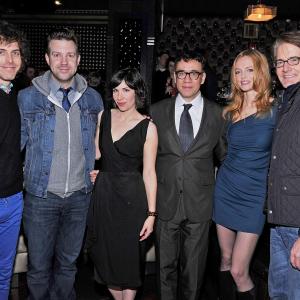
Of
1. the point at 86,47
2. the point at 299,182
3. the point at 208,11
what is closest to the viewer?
the point at 299,182

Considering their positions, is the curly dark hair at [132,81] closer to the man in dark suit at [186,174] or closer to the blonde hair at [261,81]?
the man in dark suit at [186,174]

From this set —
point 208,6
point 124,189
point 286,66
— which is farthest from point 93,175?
point 208,6

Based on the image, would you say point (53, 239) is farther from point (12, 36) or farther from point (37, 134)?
point (12, 36)

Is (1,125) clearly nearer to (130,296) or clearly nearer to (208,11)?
(130,296)

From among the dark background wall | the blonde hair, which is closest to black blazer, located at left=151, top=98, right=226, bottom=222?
the blonde hair

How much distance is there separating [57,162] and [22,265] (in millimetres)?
1172

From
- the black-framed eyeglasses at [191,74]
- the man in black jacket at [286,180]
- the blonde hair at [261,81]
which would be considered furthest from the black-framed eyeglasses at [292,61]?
the black-framed eyeglasses at [191,74]

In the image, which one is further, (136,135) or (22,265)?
(22,265)

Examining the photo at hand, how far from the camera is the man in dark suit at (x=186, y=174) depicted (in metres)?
2.53

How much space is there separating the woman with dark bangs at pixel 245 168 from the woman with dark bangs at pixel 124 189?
48 centimetres

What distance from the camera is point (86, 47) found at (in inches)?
396

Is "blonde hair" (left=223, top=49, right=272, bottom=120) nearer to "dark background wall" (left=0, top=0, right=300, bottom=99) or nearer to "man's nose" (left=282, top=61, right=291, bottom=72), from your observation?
"man's nose" (left=282, top=61, right=291, bottom=72)

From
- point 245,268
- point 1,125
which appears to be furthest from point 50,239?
point 245,268

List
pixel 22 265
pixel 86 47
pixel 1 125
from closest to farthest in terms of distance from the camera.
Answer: pixel 1 125 < pixel 22 265 < pixel 86 47
